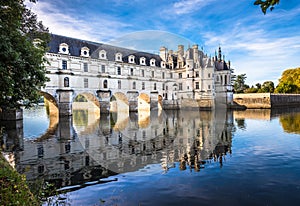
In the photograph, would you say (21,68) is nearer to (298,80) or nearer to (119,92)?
(119,92)

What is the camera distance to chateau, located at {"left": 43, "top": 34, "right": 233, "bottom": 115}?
1230 inches

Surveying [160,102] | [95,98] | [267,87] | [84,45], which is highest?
[84,45]

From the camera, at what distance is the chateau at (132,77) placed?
103ft

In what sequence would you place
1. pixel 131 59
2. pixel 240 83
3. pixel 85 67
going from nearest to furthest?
pixel 85 67
pixel 131 59
pixel 240 83

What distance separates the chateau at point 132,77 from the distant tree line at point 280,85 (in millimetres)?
25647

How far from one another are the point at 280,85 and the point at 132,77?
173ft

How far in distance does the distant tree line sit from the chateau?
84.1 ft

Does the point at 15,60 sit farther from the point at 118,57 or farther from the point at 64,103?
the point at 118,57

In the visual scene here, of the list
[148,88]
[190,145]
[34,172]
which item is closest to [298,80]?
[148,88]

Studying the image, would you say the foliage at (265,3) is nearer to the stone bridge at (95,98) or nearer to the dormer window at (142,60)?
the stone bridge at (95,98)

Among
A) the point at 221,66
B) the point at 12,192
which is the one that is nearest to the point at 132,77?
the point at 221,66

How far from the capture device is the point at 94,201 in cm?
620

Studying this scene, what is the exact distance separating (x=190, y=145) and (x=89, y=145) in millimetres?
6638

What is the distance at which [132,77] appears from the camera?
137ft
